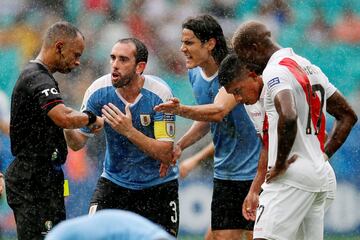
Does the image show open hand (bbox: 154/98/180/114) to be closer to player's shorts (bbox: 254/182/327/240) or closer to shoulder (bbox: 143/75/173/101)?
shoulder (bbox: 143/75/173/101)

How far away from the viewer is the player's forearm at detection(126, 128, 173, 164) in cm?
827

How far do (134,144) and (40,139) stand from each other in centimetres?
107

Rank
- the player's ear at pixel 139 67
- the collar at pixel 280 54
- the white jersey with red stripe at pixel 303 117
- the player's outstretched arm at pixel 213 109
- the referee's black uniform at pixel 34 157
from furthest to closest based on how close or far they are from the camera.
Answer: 1. the player's ear at pixel 139 67
2. the player's outstretched arm at pixel 213 109
3. the referee's black uniform at pixel 34 157
4. the collar at pixel 280 54
5. the white jersey with red stripe at pixel 303 117

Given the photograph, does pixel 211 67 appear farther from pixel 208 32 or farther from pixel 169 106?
pixel 169 106

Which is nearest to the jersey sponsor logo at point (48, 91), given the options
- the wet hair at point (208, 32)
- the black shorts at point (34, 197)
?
the black shorts at point (34, 197)

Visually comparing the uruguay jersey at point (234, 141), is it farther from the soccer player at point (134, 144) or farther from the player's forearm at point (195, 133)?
the soccer player at point (134, 144)

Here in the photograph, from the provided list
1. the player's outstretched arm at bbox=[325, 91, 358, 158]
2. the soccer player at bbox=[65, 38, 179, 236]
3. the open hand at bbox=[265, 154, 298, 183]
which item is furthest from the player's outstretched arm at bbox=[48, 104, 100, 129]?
the player's outstretched arm at bbox=[325, 91, 358, 158]

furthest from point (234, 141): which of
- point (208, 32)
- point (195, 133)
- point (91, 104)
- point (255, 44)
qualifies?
point (255, 44)

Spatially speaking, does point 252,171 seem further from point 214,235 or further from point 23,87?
point 23,87

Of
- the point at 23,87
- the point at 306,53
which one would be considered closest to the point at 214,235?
the point at 23,87

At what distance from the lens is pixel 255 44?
7305 millimetres

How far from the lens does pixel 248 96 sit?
7672mm

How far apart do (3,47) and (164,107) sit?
16.0ft

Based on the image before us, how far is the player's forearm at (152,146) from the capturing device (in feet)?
27.1
